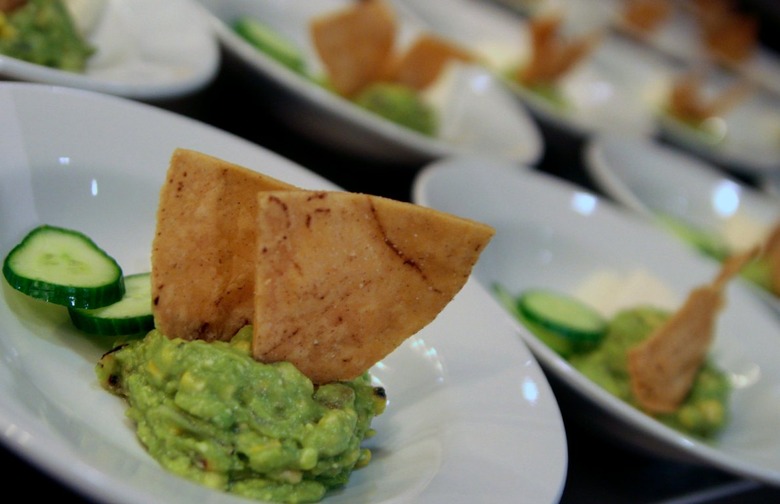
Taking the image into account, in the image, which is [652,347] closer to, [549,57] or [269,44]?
[269,44]

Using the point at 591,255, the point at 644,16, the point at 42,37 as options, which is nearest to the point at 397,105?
the point at 591,255

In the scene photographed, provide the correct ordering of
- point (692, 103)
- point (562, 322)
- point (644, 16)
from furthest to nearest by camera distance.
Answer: point (644, 16)
point (692, 103)
point (562, 322)

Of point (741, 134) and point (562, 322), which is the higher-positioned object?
point (562, 322)

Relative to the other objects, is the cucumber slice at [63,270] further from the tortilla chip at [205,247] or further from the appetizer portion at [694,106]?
the appetizer portion at [694,106]

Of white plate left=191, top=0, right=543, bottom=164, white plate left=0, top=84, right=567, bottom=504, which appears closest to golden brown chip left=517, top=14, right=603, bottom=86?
white plate left=191, top=0, right=543, bottom=164

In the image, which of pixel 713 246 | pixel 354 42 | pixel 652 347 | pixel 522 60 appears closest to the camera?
pixel 652 347

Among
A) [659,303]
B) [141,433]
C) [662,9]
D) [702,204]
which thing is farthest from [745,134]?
[141,433]

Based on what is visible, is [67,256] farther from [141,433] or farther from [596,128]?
[596,128]
